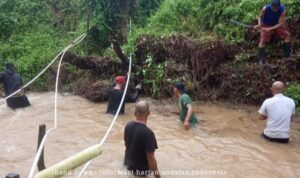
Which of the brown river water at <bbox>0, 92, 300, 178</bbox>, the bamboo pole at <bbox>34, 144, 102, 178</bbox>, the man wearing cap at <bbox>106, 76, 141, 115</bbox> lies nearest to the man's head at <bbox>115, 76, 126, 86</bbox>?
the man wearing cap at <bbox>106, 76, 141, 115</bbox>

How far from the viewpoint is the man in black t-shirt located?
5801mm

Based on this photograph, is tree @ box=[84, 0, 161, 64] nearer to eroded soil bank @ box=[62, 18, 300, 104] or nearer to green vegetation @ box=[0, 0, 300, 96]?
green vegetation @ box=[0, 0, 300, 96]

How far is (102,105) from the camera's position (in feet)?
36.2

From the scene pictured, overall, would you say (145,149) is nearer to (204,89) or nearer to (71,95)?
(204,89)

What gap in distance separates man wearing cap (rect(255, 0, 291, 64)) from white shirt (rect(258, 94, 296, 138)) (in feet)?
9.33

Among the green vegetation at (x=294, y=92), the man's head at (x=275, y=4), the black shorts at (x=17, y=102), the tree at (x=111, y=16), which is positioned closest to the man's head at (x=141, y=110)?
the green vegetation at (x=294, y=92)

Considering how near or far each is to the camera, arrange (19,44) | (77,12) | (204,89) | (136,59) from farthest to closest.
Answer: (77,12) < (19,44) < (136,59) < (204,89)

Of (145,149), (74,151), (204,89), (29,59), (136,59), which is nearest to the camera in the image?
(145,149)

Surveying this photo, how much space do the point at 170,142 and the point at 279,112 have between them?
2024mm

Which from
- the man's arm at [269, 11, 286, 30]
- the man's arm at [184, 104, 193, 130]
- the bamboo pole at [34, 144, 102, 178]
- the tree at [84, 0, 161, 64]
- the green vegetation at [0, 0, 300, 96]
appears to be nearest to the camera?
the bamboo pole at [34, 144, 102, 178]

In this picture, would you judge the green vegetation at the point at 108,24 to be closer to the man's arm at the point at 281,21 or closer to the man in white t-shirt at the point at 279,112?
the man's arm at the point at 281,21

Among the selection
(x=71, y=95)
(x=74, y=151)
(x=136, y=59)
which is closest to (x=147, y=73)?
(x=136, y=59)

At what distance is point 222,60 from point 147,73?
197 cm

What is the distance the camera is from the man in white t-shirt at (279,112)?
7.44 m
